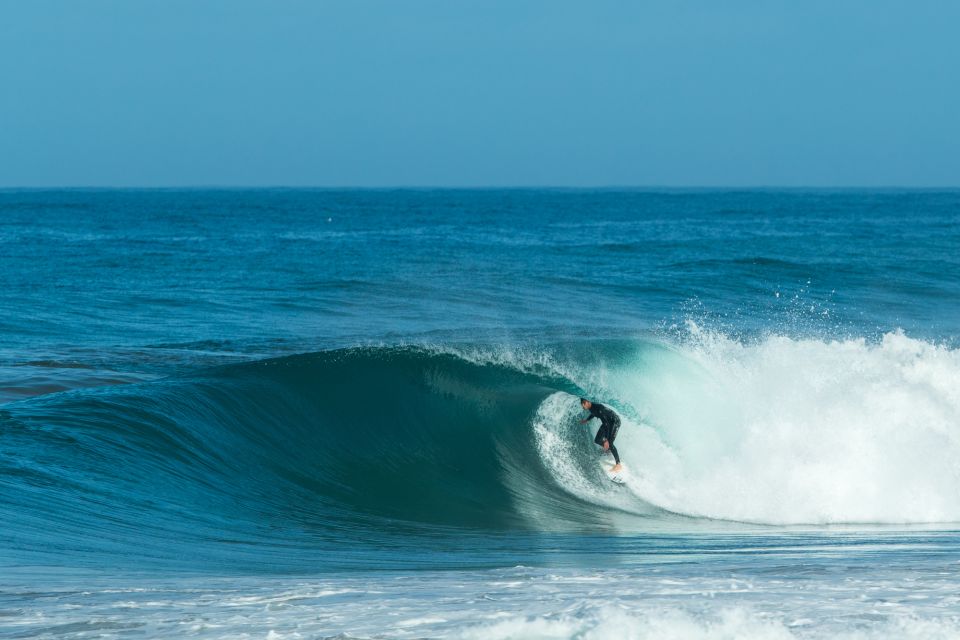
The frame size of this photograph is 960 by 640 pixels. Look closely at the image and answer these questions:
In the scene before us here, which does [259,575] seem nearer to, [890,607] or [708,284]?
[890,607]

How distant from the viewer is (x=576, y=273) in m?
35.3

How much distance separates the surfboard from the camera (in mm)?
11656

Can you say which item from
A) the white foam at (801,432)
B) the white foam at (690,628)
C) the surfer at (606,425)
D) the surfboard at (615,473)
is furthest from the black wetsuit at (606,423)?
the white foam at (690,628)

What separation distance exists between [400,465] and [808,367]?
5.84 m

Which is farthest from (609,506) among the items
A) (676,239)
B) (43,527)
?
(676,239)

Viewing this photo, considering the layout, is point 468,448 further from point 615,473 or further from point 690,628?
point 690,628

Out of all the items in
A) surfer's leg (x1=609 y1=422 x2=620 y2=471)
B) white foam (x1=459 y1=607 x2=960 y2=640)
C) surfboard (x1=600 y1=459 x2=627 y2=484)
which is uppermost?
white foam (x1=459 y1=607 x2=960 y2=640)

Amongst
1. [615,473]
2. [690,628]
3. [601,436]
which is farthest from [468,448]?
[690,628]

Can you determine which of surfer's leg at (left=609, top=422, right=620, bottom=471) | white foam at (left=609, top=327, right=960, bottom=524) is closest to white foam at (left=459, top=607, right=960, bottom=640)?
white foam at (left=609, top=327, right=960, bottom=524)

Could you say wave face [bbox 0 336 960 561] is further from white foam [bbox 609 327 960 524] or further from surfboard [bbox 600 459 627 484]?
surfboard [bbox 600 459 627 484]

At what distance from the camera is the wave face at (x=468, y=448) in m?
9.31

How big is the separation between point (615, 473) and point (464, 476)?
1767 millimetres

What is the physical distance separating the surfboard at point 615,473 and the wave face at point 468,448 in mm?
135

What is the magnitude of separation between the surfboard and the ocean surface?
0.51ft
